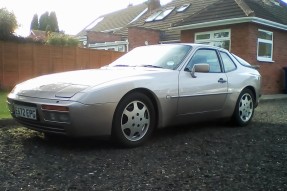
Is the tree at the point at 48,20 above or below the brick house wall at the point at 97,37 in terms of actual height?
above

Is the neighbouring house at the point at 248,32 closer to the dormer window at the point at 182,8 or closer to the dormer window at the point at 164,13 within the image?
the dormer window at the point at 182,8

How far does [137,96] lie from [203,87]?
49.1 inches

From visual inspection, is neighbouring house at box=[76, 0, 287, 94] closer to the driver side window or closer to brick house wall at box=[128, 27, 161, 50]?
brick house wall at box=[128, 27, 161, 50]

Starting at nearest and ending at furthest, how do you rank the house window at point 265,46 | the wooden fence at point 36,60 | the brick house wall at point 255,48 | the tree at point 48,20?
1. the wooden fence at point 36,60
2. the brick house wall at point 255,48
3. the house window at point 265,46
4. the tree at point 48,20

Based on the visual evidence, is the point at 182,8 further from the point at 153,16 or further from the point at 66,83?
the point at 66,83

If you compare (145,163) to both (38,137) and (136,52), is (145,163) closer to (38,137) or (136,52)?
(38,137)

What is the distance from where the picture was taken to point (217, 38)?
14.4 metres

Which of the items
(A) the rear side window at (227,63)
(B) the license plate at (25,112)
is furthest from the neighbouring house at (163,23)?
(B) the license plate at (25,112)

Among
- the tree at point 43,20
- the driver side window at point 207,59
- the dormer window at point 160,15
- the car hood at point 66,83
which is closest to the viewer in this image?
the car hood at point 66,83

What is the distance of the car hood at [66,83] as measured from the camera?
12.5 feet

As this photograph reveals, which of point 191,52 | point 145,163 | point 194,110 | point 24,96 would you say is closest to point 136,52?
point 191,52

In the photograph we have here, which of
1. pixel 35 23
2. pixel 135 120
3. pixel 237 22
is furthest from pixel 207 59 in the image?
pixel 35 23

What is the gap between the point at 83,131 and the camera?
3738mm

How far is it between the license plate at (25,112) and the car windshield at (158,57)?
172cm
